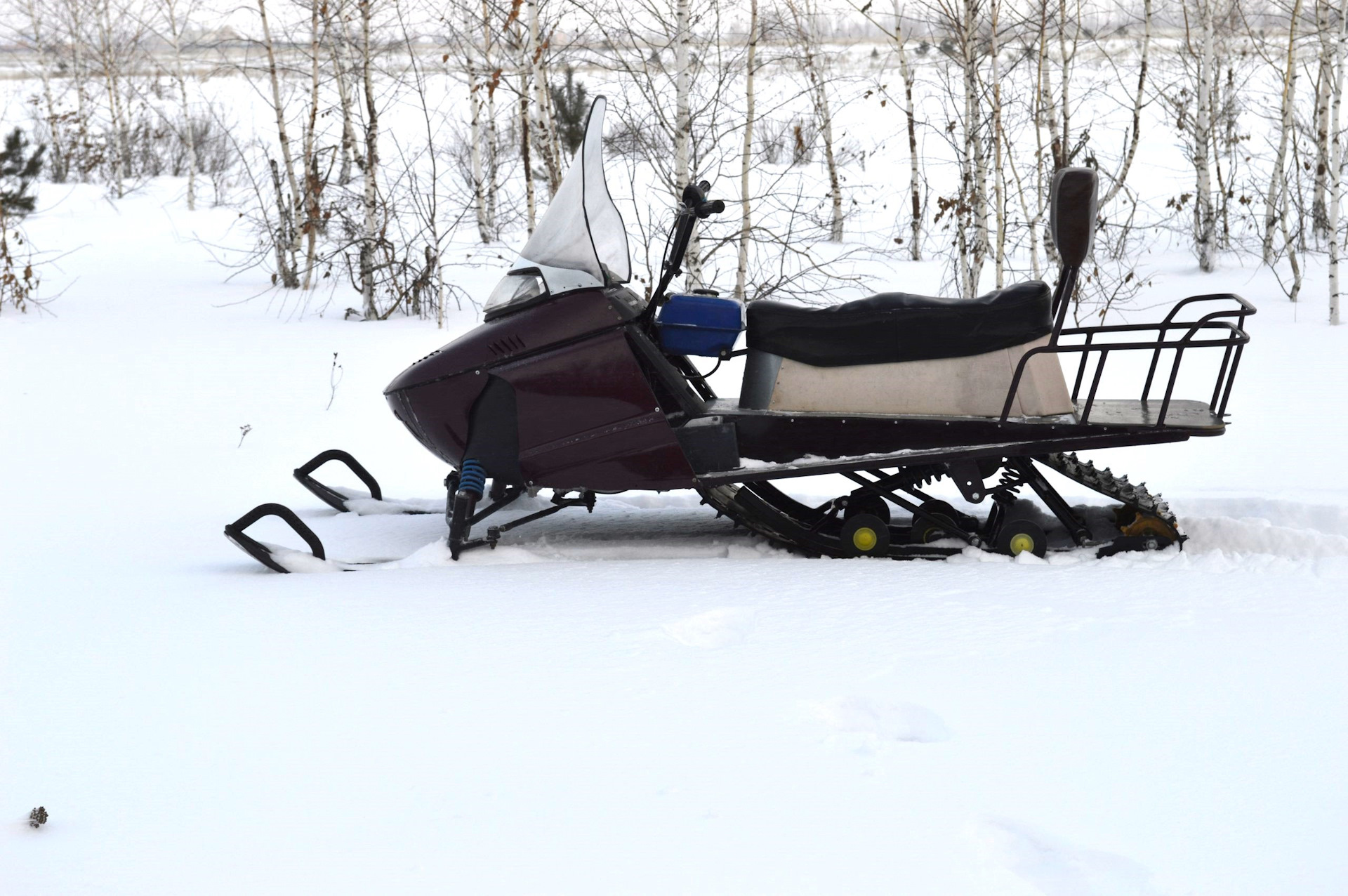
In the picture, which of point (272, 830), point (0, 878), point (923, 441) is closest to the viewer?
point (0, 878)

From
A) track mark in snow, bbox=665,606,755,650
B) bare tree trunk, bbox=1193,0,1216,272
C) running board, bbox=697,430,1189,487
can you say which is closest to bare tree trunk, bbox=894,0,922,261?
bare tree trunk, bbox=1193,0,1216,272

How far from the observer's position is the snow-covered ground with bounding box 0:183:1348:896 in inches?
81.7

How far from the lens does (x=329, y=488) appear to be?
520 cm

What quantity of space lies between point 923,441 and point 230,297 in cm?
914

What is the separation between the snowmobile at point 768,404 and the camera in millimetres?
3986

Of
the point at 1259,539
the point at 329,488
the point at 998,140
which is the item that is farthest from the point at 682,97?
the point at 1259,539

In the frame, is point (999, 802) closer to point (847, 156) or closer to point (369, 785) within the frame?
point (369, 785)

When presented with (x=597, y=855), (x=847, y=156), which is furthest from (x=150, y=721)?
(x=847, y=156)

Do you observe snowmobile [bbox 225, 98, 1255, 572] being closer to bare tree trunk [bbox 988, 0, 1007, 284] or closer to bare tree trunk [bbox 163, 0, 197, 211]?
bare tree trunk [bbox 988, 0, 1007, 284]

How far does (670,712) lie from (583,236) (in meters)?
1.98

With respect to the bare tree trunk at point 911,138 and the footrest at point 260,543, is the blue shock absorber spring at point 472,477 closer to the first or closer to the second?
the footrest at point 260,543

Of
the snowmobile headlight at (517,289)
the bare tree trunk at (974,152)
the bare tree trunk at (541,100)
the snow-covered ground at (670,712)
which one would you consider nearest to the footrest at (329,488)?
the snow-covered ground at (670,712)

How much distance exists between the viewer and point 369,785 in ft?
7.70

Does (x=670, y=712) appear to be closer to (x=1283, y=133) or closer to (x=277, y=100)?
(x=277, y=100)
